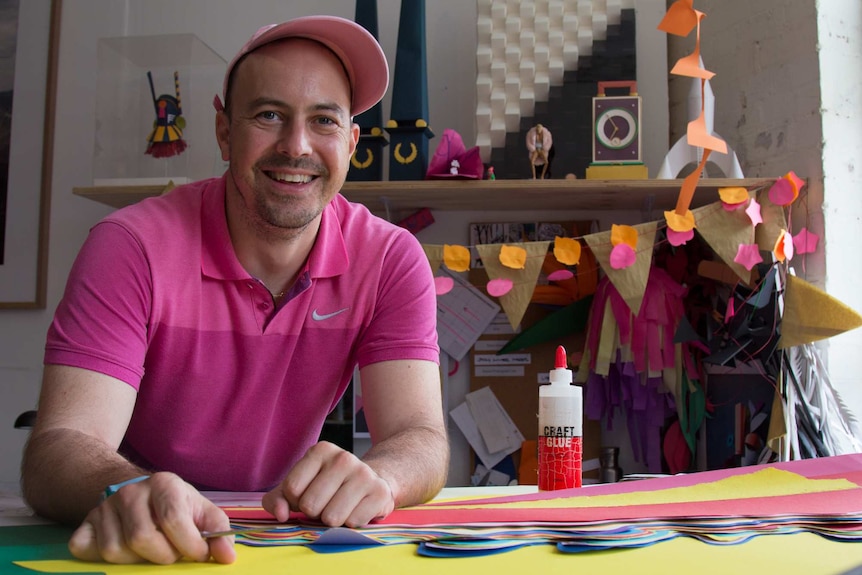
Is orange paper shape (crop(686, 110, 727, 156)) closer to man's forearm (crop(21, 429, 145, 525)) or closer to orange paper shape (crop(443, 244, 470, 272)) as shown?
orange paper shape (crop(443, 244, 470, 272))

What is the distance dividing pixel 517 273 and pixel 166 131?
1.01m

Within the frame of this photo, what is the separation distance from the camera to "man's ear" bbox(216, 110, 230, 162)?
138cm

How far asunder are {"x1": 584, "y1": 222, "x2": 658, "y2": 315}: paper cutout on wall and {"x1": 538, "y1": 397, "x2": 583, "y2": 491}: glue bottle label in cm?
107

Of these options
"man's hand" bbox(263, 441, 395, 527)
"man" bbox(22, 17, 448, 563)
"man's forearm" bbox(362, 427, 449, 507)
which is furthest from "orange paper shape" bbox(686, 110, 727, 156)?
"man's hand" bbox(263, 441, 395, 527)

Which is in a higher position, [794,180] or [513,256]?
[794,180]

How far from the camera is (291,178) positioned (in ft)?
4.39

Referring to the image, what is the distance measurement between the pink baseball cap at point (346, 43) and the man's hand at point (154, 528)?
79 centimetres

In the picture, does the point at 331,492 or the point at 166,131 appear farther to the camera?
the point at 166,131

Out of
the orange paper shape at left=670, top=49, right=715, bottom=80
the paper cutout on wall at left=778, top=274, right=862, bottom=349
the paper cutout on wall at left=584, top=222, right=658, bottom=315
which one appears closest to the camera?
the paper cutout on wall at left=778, top=274, right=862, bottom=349

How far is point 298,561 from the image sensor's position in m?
0.66

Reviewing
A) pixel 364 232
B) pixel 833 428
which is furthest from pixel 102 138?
pixel 833 428

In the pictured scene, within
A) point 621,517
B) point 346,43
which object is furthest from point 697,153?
point 621,517

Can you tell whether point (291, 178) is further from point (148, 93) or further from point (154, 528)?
point (148, 93)

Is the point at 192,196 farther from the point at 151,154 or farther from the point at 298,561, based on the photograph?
the point at 151,154
